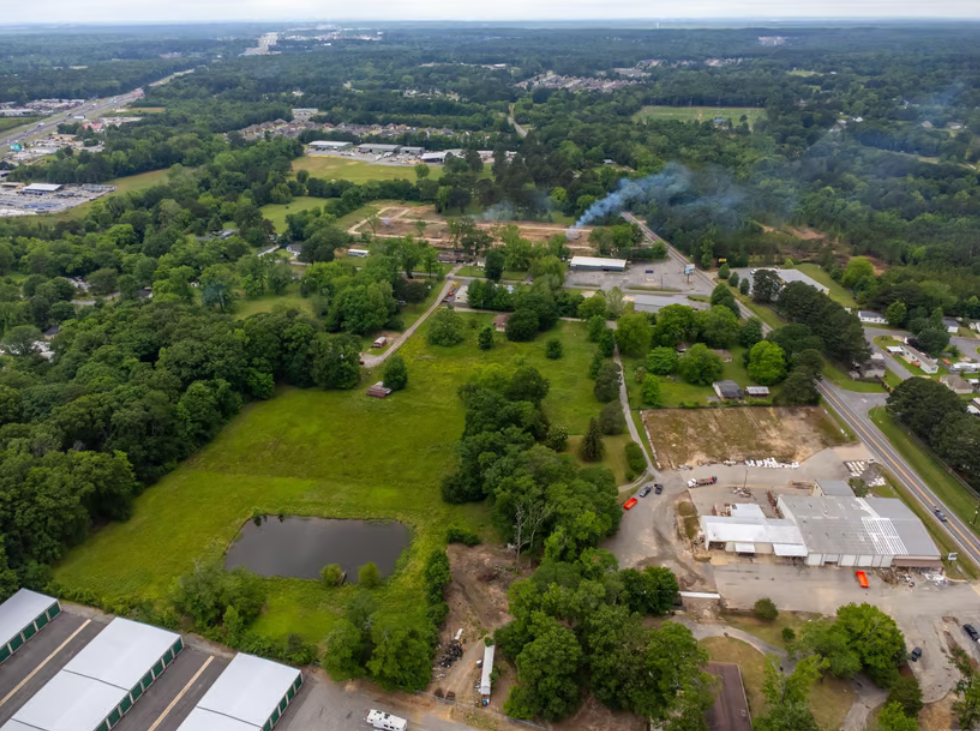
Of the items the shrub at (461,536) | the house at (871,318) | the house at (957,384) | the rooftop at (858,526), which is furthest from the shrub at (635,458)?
the house at (871,318)

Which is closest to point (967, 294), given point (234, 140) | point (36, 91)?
point (234, 140)

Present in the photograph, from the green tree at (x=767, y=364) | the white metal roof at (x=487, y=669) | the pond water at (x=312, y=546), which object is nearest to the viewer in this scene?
the white metal roof at (x=487, y=669)

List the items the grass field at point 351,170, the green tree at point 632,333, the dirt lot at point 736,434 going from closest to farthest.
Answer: the dirt lot at point 736,434
the green tree at point 632,333
the grass field at point 351,170

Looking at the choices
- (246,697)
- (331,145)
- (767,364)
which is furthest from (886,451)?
(331,145)

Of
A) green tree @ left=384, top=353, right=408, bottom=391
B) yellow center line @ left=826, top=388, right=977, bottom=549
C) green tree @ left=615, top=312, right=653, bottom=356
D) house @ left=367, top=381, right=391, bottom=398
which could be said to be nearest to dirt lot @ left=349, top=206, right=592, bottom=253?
green tree @ left=615, top=312, right=653, bottom=356

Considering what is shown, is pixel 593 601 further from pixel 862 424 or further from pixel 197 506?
pixel 862 424

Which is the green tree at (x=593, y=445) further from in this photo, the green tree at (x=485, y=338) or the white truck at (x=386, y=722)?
the white truck at (x=386, y=722)

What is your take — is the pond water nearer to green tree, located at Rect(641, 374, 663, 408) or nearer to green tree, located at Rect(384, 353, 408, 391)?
green tree, located at Rect(384, 353, 408, 391)
